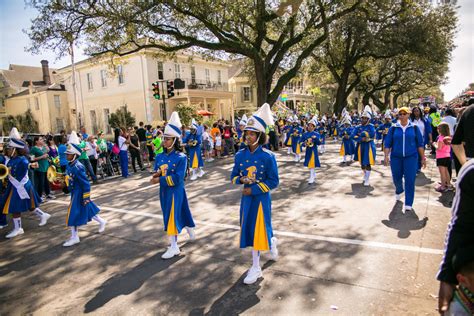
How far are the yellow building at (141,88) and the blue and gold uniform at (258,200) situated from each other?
87.7ft

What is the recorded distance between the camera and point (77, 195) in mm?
6145

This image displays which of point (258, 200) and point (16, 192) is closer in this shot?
point (258, 200)

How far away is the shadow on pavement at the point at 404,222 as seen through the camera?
5.88 metres

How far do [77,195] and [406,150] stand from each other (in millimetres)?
6391

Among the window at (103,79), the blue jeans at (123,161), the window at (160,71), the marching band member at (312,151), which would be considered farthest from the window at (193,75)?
the marching band member at (312,151)

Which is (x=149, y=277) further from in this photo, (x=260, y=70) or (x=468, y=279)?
(x=260, y=70)

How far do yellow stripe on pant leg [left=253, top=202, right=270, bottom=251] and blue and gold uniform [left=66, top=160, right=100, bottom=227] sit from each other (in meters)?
3.40

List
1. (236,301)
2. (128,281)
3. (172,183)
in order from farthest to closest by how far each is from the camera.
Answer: (172,183) < (128,281) < (236,301)

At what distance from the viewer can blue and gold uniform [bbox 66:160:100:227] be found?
606cm

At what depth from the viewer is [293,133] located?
1619 centimetres

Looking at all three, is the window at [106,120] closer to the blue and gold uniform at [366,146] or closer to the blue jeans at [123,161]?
the blue jeans at [123,161]

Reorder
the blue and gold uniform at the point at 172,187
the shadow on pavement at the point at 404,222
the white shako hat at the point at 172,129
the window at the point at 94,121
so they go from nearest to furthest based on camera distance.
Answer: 1. the blue and gold uniform at the point at 172,187
2. the white shako hat at the point at 172,129
3. the shadow on pavement at the point at 404,222
4. the window at the point at 94,121

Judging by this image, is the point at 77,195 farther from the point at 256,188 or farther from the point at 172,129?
the point at 256,188

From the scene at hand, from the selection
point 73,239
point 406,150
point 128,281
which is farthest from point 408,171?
point 73,239
